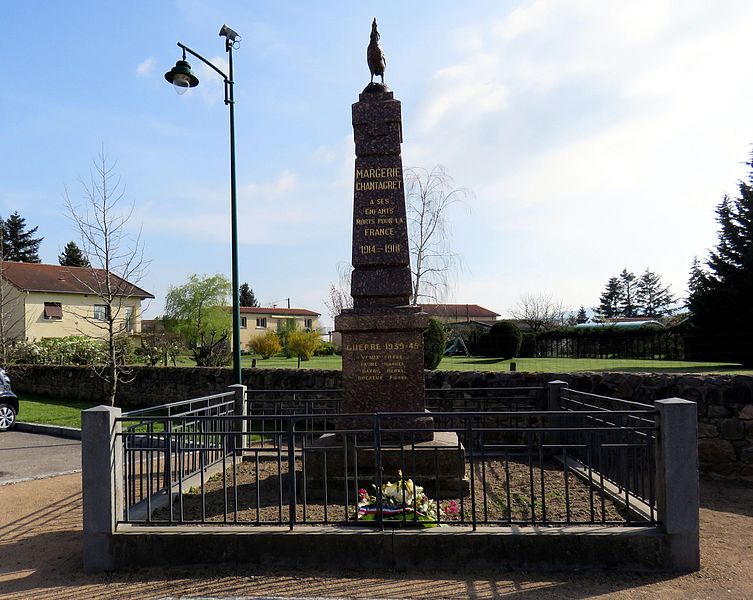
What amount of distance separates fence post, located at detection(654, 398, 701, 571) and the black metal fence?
195 millimetres

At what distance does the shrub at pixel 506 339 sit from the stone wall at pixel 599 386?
16.2 meters

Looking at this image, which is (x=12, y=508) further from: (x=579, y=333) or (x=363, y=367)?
(x=579, y=333)

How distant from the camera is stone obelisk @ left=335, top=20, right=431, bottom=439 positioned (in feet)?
22.7

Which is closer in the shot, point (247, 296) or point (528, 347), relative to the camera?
point (528, 347)

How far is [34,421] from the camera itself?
14.2 meters

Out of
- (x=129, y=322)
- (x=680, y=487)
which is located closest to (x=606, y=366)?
(x=680, y=487)

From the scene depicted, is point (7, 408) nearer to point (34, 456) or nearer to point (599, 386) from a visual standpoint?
point (34, 456)

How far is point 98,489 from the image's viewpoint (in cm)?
483

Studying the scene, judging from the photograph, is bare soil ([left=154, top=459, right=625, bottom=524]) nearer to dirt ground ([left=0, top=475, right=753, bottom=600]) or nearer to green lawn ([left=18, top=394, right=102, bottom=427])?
dirt ground ([left=0, top=475, right=753, bottom=600])

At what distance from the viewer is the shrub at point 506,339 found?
28469 millimetres

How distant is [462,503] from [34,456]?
866 centimetres

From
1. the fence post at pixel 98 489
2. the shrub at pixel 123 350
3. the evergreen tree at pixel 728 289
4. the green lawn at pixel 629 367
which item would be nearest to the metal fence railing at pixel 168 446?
the fence post at pixel 98 489

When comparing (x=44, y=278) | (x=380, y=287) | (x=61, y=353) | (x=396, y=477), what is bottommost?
(x=396, y=477)

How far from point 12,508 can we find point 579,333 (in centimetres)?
2807
